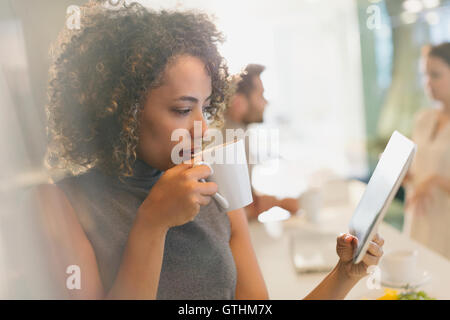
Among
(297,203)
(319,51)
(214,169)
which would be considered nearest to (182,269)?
(214,169)

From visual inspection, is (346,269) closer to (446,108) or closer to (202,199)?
(202,199)

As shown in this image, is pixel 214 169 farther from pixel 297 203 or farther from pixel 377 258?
pixel 297 203

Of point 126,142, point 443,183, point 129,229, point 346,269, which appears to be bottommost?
point 443,183

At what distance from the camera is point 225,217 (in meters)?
0.56

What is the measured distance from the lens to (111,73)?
1.44 feet

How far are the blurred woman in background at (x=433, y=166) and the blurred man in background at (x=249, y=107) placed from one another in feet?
2.29

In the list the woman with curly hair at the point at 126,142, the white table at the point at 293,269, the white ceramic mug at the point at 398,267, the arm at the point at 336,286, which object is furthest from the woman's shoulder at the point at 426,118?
the woman with curly hair at the point at 126,142

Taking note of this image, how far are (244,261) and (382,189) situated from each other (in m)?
0.22

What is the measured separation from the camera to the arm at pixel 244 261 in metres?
0.56

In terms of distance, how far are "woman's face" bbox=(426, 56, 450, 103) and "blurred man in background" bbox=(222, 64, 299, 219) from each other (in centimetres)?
83

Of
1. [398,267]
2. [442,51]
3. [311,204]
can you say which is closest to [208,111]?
[398,267]

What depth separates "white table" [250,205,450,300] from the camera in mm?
571

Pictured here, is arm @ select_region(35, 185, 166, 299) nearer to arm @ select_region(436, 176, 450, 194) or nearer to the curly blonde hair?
the curly blonde hair

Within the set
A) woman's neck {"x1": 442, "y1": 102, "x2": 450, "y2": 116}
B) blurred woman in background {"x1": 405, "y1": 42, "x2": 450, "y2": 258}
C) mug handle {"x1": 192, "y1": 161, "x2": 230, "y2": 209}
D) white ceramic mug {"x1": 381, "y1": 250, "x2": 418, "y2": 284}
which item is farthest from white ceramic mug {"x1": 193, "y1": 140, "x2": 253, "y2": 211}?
woman's neck {"x1": 442, "y1": 102, "x2": 450, "y2": 116}
